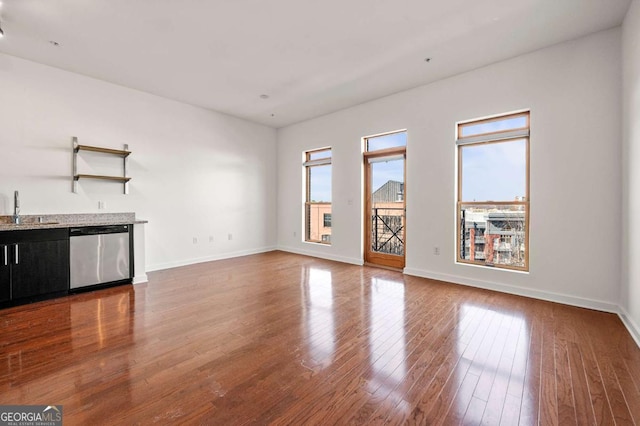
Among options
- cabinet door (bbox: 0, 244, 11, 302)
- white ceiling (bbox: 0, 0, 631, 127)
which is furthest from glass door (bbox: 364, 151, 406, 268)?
cabinet door (bbox: 0, 244, 11, 302)

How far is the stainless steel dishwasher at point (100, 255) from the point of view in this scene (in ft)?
12.1

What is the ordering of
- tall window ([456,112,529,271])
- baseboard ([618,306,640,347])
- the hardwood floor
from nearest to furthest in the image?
1. the hardwood floor
2. baseboard ([618,306,640,347])
3. tall window ([456,112,529,271])

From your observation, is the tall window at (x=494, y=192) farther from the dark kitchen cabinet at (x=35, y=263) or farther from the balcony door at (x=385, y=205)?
the dark kitchen cabinet at (x=35, y=263)

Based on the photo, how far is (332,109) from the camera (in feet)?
18.8

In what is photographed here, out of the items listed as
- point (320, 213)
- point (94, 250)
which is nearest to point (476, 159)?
point (320, 213)

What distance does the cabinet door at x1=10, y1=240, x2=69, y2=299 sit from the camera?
3268 millimetres

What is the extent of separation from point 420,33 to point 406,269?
3419 millimetres

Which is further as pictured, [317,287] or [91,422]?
[317,287]

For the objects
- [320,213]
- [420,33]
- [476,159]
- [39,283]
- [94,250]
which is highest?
[420,33]

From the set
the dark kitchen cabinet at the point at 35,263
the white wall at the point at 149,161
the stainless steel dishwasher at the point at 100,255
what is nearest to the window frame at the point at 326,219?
the white wall at the point at 149,161

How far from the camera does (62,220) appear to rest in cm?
404

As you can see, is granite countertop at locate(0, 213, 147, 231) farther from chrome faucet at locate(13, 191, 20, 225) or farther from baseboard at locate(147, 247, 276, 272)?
baseboard at locate(147, 247, 276, 272)

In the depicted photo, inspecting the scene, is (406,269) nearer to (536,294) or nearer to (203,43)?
(536,294)

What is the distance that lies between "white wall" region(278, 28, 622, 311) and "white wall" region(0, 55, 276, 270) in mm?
3538
